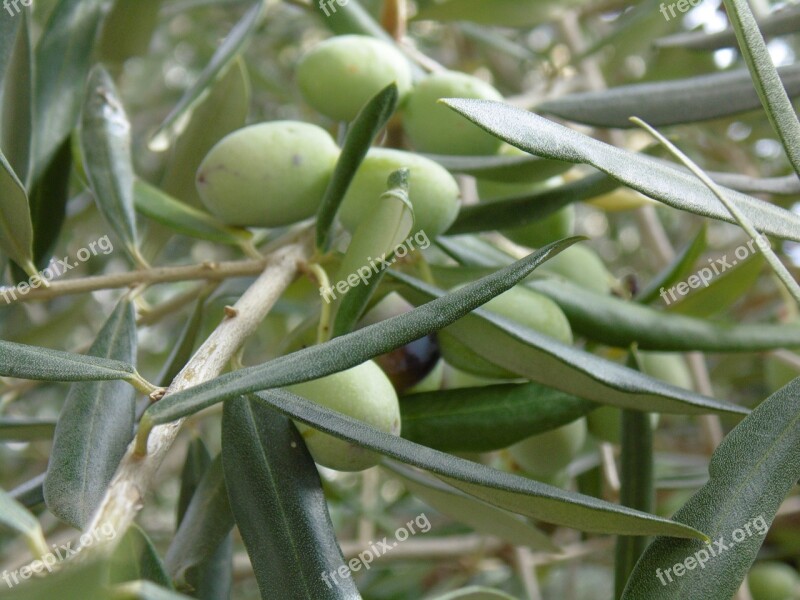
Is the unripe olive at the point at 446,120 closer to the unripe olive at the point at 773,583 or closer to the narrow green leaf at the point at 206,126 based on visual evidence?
the narrow green leaf at the point at 206,126

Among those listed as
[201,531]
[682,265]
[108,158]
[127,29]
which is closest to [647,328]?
[682,265]

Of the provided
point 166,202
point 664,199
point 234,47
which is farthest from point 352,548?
point 664,199

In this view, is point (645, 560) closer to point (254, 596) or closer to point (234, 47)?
point (234, 47)

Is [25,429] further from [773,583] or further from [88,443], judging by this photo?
[773,583]

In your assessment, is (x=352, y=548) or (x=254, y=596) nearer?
(x=352, y=548)

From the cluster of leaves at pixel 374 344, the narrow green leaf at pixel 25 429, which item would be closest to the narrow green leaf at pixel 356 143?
the cluster of leaves at pixel 374 344

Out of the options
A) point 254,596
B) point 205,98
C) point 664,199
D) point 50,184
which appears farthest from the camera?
point 254,596

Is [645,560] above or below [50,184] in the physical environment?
below
